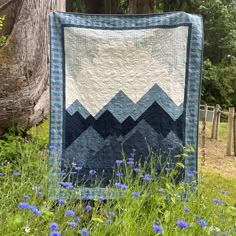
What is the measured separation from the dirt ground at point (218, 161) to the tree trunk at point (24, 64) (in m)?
1.85

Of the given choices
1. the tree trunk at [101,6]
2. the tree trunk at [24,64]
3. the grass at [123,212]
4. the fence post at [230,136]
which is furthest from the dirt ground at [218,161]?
the tree trunk at [101,6]

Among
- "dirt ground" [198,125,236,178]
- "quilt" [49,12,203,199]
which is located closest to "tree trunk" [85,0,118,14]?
"dirt ground" [198,125,236,178]

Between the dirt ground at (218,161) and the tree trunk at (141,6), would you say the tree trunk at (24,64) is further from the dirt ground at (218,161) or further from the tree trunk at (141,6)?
the tree trunk at (141,6)

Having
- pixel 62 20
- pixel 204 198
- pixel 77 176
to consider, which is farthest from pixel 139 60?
pixel 204 198

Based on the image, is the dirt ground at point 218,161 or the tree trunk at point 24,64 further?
the dirt ground at point 218,161

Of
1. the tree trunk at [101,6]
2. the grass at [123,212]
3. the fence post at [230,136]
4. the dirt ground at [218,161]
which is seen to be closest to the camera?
the grass at [123,212]

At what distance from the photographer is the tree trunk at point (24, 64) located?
3.96 metres

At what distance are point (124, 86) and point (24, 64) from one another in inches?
48.1

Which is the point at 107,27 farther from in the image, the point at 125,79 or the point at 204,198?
the point at 204,198

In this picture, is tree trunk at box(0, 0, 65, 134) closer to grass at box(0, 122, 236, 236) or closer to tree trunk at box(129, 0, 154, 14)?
grass at box(0, 122, 236, 236)

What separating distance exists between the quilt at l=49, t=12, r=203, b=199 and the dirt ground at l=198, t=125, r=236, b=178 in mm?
1860

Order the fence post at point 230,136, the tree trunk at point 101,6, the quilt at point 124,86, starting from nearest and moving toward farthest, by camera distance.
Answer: the quilt at point 124,86, the fence post at point 230,136, the tree trunk at point 101,6

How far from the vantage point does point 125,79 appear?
3201 mm

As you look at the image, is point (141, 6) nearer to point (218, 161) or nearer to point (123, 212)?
point (218, 161)
